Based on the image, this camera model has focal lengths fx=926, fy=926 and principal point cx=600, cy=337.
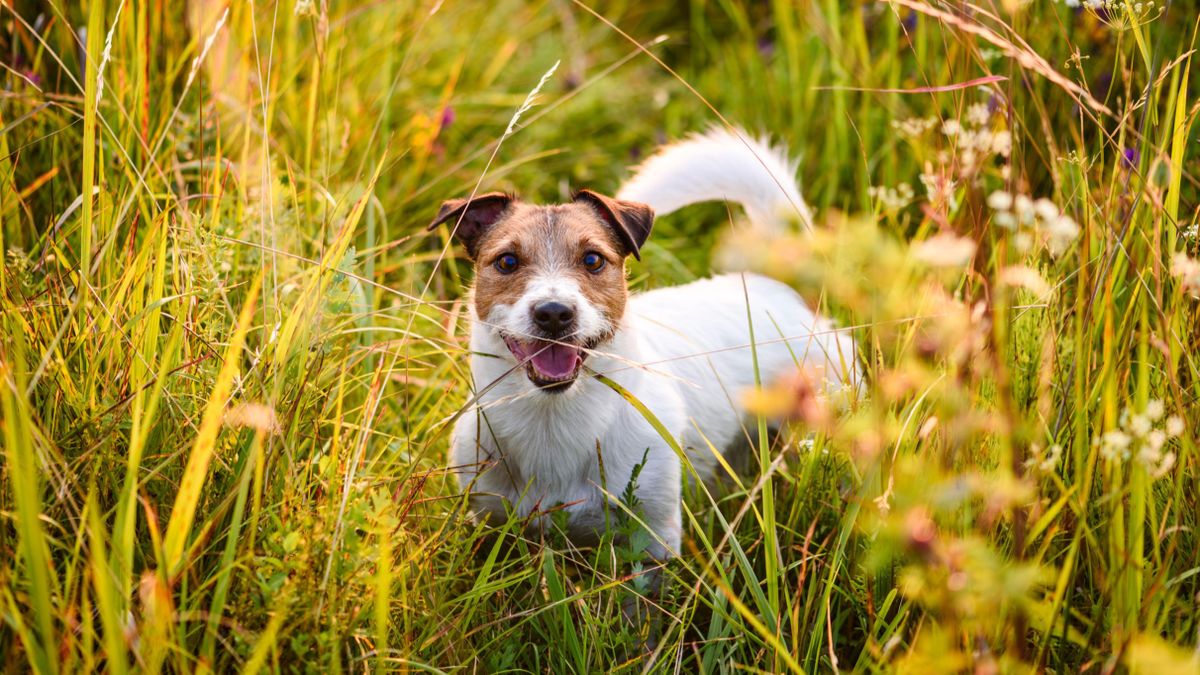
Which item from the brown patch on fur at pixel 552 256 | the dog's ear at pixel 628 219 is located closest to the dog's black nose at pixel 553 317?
the brown patch on fur at pixel 552 256

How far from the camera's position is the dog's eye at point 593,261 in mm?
3182

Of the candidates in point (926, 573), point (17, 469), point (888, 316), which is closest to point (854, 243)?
point (888, 316)

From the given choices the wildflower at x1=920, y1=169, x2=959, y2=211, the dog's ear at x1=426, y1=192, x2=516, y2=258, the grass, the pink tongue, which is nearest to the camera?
the grass

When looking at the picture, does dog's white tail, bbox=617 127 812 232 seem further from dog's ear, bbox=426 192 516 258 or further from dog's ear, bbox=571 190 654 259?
dog's ear, bbox=426 192 516 258

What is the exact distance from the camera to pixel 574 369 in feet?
9.52

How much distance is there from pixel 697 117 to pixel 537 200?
1328 millimetres

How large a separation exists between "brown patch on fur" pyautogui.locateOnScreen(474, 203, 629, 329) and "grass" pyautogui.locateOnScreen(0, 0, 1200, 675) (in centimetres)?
37

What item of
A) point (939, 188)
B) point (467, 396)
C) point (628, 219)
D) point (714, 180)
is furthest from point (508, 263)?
point (939, 188)

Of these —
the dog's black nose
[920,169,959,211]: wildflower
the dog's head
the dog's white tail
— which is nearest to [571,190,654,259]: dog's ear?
the dog's head

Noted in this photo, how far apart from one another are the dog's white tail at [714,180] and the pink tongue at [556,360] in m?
0.91

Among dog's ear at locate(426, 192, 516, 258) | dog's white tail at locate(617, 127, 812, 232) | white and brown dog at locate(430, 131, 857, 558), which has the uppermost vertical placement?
dog's white tail at locate(617, 127, 812, 232)

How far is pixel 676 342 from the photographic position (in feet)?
11.9

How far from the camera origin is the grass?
5.48 ft

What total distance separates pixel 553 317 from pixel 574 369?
20cm
